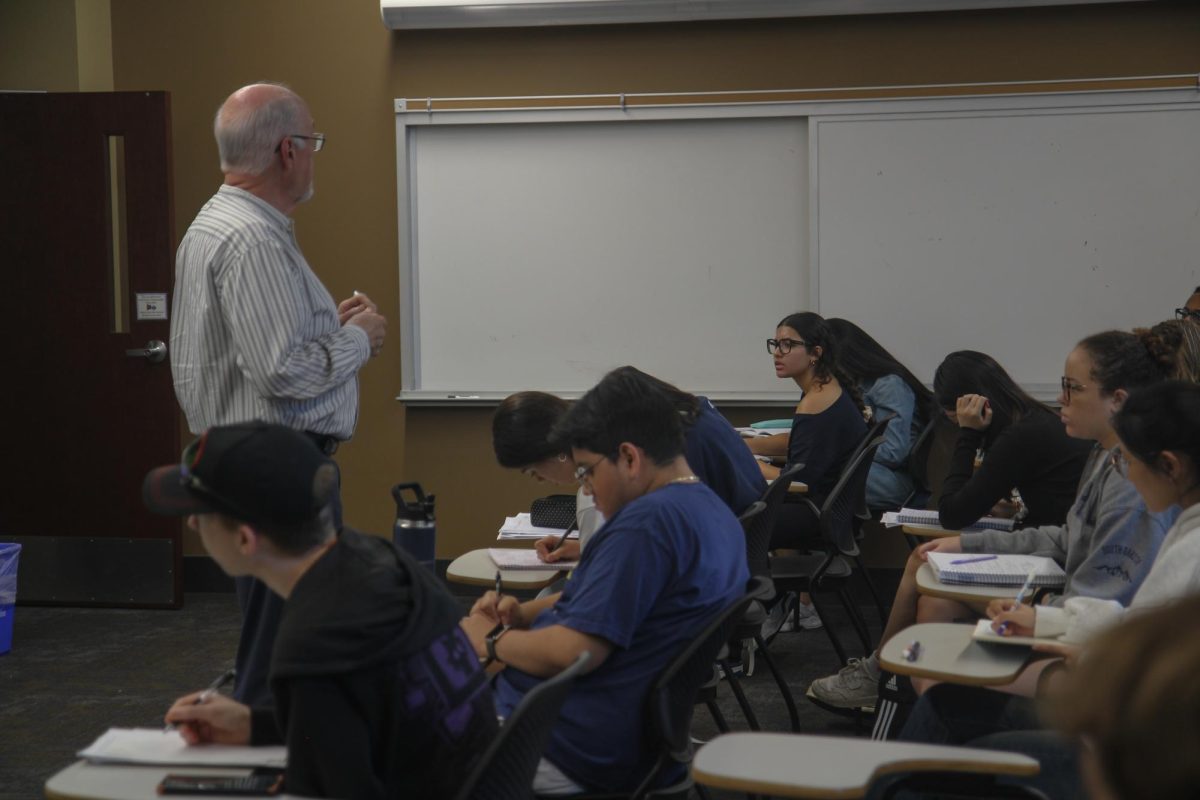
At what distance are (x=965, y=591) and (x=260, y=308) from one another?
1.60 metres

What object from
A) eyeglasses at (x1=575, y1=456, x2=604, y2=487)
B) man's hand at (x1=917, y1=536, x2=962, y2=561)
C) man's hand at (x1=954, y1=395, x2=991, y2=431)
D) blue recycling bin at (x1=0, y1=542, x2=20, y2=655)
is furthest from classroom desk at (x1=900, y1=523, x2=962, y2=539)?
blue recycling bin at (x1=0, y1=542, x2=20, y2=655)

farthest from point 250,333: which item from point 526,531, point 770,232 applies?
point 770,232

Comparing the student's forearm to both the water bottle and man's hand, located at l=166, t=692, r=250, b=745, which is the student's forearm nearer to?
the water bottle

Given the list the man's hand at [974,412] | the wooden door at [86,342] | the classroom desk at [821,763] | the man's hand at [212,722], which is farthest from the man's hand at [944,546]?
the wooden door at [86,342]

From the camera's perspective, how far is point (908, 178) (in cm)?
516

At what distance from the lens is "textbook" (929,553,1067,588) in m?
2.73

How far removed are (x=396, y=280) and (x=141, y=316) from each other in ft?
3.52

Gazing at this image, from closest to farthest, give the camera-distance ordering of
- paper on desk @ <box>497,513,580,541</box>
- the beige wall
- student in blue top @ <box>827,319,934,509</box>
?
paper on desk @ <box>497,513,580,541</box> → student in blue top @ <box>827,319,934,509</box> → the beige wall

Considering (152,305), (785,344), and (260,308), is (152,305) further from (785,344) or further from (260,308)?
(260,308)

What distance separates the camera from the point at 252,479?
149cm

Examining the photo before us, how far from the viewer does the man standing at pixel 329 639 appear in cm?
140

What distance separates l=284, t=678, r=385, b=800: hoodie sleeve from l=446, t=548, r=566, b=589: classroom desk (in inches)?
56.0

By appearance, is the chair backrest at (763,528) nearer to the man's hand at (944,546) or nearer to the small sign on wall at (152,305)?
the man's hand at (944,546)

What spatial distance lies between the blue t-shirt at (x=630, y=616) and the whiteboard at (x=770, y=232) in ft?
10.7
